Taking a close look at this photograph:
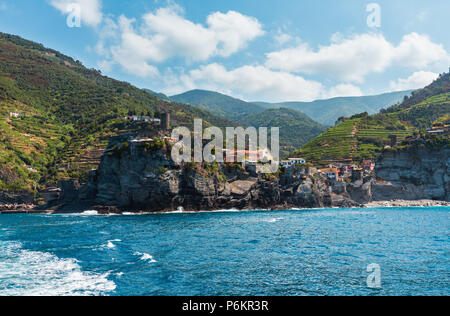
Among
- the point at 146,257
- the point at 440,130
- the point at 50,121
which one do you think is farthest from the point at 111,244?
the point at 440,130

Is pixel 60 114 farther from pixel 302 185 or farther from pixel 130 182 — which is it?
pixel 302 185

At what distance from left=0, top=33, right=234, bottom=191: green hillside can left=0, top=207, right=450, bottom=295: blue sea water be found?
224 feet

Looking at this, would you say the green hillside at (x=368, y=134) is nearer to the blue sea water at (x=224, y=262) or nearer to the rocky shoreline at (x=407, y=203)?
the rocky shoreline at (x=407, y=203)

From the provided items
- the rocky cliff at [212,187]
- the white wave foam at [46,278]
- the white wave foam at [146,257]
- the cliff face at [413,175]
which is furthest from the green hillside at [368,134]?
the white wave foam at [46,278]

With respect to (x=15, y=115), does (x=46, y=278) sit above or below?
below

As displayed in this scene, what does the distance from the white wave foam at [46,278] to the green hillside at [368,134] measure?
379 ft

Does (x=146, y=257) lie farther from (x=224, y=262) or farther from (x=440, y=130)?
(x=440, y=130)

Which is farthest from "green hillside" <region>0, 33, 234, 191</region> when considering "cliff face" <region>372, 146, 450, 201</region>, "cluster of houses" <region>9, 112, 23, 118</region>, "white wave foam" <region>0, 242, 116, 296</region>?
"cliff face" <region>372, 146, 450, 201</region>

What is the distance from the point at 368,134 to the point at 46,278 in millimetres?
147211

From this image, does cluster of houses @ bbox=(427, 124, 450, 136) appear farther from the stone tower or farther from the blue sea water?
the blue sea water

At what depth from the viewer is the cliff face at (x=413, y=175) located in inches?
4178

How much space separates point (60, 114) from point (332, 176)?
122055 millimetres

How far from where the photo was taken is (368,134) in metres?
146
